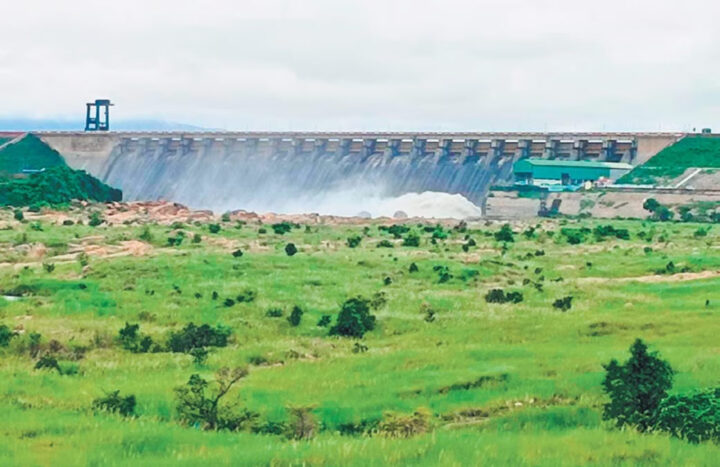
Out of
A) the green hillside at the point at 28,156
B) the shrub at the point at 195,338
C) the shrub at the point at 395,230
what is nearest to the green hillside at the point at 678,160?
the shrub at the point at 395,230

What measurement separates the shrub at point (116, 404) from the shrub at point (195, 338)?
9090 millimetres

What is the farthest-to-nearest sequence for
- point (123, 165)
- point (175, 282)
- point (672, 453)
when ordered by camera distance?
point (123, 165) → point (175, 282) → point (672, 453)

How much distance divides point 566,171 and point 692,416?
94.1 m

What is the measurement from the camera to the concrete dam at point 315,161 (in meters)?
117

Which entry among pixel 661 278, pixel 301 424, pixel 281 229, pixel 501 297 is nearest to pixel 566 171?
pixel 281 229

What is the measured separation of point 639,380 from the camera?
1716 centimetres

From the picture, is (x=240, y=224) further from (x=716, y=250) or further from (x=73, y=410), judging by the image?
(x=73, y=410)

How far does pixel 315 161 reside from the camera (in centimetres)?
12950

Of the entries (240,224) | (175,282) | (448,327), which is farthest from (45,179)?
(448,327)

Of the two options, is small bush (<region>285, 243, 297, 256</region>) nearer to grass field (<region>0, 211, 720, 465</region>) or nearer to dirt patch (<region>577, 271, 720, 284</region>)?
grass field (<region>0, 211, 720, 465</region>)

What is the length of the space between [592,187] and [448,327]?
74126 millimetres

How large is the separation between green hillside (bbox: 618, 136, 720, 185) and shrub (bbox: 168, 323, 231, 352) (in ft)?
258

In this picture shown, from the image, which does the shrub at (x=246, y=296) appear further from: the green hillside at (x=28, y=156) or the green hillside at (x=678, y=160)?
the green hillside at (x=28, y=156)

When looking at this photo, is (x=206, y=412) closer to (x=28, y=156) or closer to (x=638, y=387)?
(x=638, y=387)
